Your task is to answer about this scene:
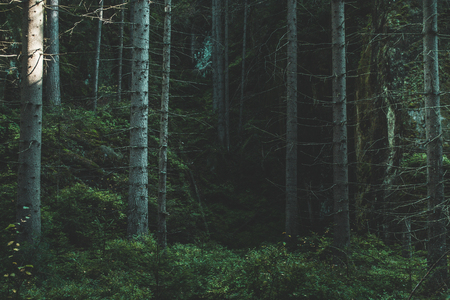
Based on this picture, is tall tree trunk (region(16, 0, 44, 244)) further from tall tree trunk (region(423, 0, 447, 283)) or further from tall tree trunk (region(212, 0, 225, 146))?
tall tree trunk (region(212, 0, 225, 146))

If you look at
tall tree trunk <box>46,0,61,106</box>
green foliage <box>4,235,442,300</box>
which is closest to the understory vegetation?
green foliage <box>4,235,442,300</box>

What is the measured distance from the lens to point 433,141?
17.7 ft

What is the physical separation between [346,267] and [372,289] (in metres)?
1.15

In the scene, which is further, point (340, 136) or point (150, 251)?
point (340, 136)

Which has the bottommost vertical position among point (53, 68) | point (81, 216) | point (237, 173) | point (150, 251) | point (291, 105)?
point (150, 251)

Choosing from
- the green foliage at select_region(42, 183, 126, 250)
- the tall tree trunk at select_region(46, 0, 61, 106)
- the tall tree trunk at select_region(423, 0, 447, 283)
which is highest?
the tall tree trunk at select_region(46, 0, 61, 106)

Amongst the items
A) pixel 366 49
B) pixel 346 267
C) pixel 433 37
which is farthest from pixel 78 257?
pixel 366 49

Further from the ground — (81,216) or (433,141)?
(433,141)

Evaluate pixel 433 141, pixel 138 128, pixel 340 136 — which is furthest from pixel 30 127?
pixel 433 141

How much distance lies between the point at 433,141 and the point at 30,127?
7138 millimetres

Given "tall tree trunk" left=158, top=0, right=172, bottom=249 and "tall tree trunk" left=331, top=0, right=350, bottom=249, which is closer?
"tall tree trunk" left=331, top=0, right=350, bottom=249

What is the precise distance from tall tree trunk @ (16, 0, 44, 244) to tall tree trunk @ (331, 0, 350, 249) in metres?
6.18

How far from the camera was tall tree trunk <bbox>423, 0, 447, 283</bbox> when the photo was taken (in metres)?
5.23

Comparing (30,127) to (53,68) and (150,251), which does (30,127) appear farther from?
(53,68)
